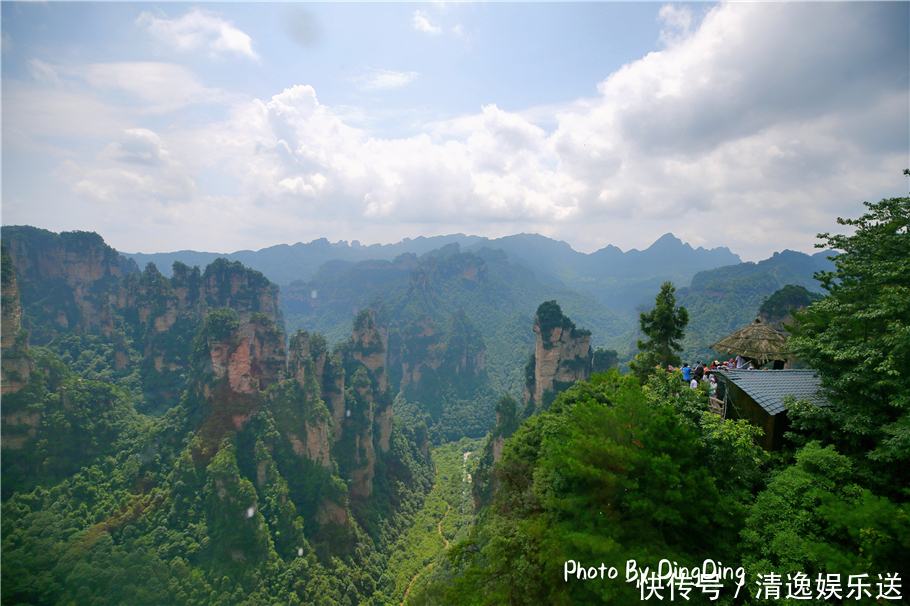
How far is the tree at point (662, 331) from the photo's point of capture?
2053cm

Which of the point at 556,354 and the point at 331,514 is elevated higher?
the point at 556,354

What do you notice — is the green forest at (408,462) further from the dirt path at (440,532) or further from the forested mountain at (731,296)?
the forested mountain at (731,296)

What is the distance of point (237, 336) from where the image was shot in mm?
36031

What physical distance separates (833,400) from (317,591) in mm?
37631

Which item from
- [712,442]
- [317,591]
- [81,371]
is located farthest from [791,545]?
[81,371]

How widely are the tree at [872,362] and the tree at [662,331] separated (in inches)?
254

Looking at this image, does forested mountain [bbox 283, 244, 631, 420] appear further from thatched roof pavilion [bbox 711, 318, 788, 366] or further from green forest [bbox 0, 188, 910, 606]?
thatched roof pavilion [bbox 711, 318, 788, 366]

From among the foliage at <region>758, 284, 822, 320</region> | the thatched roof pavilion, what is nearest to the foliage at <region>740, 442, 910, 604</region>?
the thatched roof pavilion

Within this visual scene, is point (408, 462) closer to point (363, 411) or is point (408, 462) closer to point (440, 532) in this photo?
point (440, 532)

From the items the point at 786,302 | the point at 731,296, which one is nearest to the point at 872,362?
the point at 786,302

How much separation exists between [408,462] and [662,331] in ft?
164

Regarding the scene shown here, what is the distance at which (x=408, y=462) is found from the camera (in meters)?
59.9

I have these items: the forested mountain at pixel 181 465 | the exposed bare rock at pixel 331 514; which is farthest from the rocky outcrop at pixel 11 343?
the exposed bare rock at pixel 331 514

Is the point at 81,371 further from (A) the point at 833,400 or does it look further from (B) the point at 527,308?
(B) the point at 527,308
